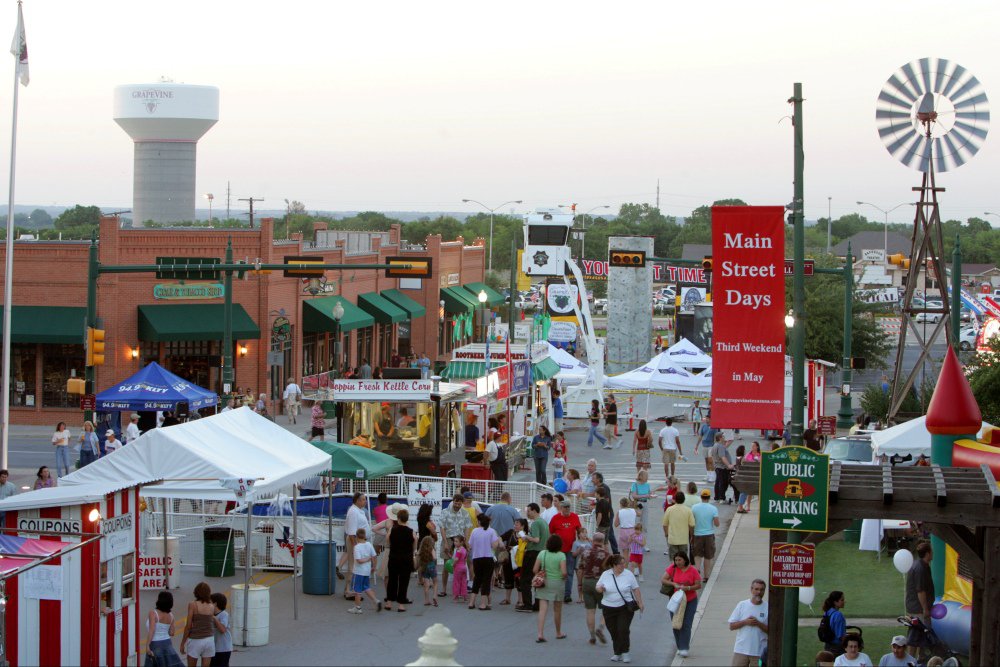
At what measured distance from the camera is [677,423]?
41.1m

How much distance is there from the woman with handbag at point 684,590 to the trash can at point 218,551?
699 cm

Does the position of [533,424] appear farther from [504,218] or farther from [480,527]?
[504,218]

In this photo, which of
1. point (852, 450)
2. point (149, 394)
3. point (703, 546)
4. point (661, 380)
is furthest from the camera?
point (661, 380)

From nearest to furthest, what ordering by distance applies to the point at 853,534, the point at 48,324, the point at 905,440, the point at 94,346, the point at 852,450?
1. the point at 905,440
2. the point at 853,534
3. the point at 852,450
4. the point at 94,346
5. the point at 48,324

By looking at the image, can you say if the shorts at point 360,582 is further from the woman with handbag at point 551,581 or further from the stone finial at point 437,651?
the stone finial at point 437,651

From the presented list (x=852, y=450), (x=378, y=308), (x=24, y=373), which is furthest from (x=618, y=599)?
(x=378, y=308)

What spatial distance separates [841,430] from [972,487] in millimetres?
27242

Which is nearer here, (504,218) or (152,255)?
(152,255)

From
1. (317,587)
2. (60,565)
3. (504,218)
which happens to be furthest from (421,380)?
(504,218)

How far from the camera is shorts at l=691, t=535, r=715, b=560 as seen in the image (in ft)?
62.3

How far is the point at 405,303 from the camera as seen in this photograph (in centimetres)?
5903

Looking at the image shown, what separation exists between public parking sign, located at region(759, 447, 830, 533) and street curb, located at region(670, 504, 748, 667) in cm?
300

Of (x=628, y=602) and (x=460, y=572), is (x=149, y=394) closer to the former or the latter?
(x=460, y=572)

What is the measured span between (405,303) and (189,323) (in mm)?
19801
